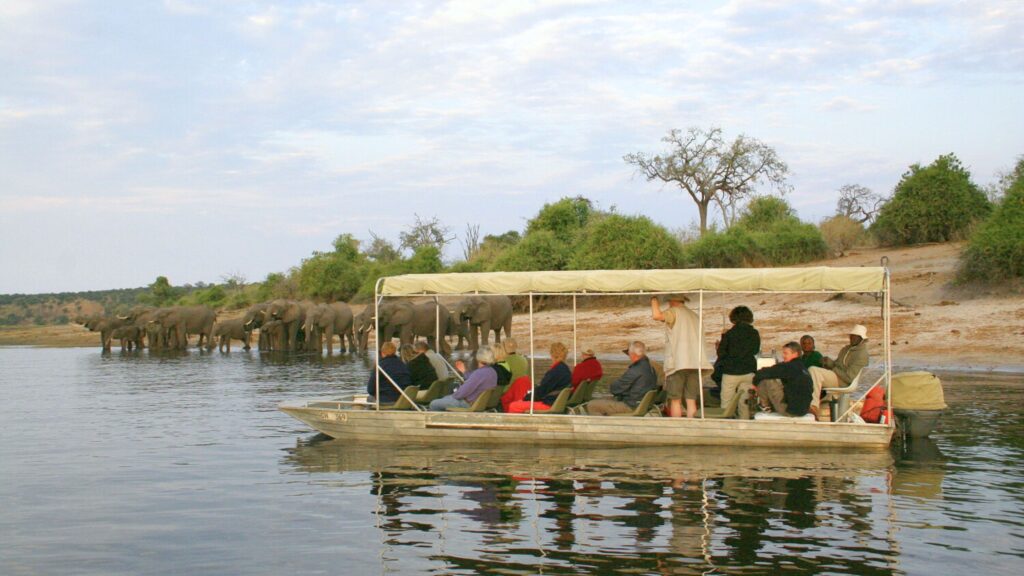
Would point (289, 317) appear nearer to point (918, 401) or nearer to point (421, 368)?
point (421, 368)

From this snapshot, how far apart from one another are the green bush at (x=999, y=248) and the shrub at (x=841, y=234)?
39.6ft

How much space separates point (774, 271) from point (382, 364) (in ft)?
19.4

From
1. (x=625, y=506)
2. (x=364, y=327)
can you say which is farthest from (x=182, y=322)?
(x=625, y=506)

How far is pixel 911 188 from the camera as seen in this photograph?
4388cm

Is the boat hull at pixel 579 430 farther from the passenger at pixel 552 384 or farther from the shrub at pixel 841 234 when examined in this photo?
the shrub at pixel 841 234

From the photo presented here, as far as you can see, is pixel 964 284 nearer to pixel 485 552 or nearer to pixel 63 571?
pixel 485 552

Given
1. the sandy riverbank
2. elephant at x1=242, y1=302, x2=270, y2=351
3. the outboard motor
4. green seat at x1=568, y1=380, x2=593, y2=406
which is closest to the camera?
the outboard motor

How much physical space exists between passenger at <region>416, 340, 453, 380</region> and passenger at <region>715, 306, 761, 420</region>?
450cm

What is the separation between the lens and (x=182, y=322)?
46.2 metres

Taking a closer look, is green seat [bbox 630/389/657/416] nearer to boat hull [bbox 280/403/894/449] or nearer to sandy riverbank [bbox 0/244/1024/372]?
boat hull [bbox 280/403/894/449]

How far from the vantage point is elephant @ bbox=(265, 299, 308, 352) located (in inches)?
1662

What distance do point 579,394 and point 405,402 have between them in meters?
2.59

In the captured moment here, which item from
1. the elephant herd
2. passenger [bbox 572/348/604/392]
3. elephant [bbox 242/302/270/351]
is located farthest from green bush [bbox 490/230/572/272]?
passenger [bbox 572/348/604/392]

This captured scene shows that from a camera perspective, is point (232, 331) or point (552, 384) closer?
point (552, 384)
